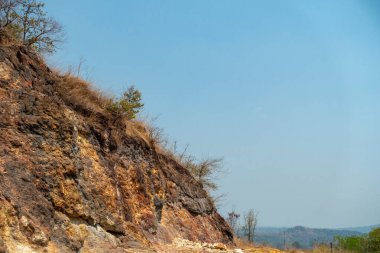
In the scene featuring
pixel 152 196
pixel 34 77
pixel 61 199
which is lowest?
pixel 61 199

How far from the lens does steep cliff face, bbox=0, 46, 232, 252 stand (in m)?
7.23

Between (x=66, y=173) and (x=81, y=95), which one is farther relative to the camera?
(x=81, y=95)

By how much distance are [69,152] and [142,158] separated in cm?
545

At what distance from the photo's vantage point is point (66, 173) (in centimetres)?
894

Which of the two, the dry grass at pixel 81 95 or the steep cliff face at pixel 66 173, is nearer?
the steep cliff face at pixel 66 173

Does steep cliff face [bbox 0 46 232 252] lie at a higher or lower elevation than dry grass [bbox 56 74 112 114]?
lower

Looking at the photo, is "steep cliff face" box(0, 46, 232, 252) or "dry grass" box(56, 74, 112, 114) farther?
"dry grass" box(56, 74, 112, 114)

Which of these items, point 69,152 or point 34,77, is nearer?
point 69,152

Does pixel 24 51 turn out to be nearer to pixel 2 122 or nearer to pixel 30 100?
pixel 30 100

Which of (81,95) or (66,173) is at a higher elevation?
(81,95)

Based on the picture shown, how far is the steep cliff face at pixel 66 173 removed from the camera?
7.23 m

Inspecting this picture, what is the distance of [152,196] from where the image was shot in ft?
46.5

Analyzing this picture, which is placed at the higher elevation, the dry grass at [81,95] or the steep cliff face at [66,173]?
the dry grass at [81,95]

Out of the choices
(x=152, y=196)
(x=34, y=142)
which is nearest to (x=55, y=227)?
(x=34, y=142)
